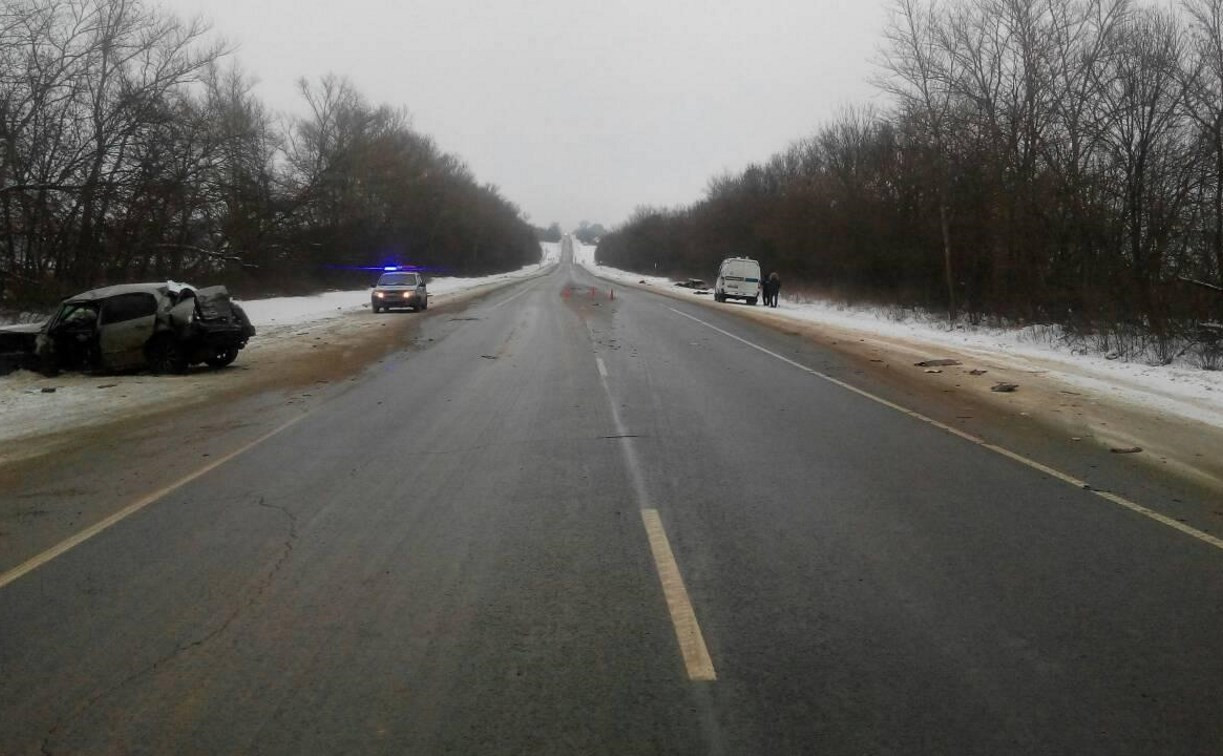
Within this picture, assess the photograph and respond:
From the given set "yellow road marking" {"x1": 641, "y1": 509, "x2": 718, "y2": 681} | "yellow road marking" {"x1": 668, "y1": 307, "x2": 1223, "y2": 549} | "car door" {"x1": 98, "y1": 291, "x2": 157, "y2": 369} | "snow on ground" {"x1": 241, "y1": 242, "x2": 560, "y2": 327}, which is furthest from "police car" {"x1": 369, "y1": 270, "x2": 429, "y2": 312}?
"yellow road marking" {"x1": 641, "y1": 509, "x2": 718, "y2": 681}

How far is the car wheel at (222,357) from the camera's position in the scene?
16203 millimetres

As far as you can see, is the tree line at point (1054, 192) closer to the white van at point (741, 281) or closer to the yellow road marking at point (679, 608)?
the white van at point (741, 281)

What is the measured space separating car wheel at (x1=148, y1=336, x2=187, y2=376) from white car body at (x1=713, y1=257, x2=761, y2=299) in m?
31.0

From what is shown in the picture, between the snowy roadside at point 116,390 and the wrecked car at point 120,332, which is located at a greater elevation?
the wrecked car at point 120,332

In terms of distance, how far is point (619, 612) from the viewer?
15.3 feet

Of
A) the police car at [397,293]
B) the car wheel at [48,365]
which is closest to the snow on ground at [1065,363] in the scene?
the police car at [397,293]

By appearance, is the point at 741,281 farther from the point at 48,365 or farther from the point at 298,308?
the point at 48,365

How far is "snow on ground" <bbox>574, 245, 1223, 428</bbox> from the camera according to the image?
491 inches

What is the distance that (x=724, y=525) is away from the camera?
6242 mm

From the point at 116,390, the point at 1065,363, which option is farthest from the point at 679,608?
the point at 1065,363

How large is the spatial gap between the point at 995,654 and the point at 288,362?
15568 mm

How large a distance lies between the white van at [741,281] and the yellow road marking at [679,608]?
37.6m

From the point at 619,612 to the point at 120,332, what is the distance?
13298 mm

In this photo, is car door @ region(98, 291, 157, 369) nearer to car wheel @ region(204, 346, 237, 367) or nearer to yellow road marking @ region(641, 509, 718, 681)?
car wheel @ region(204, 346, 237, 367)
